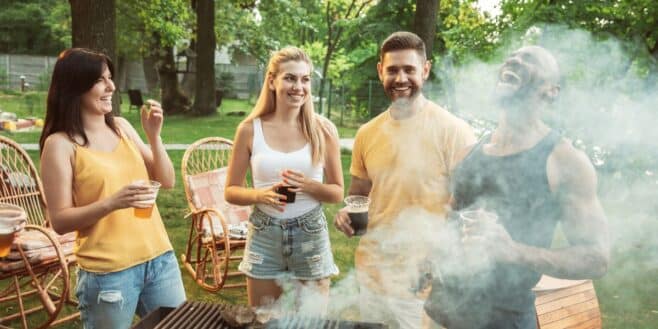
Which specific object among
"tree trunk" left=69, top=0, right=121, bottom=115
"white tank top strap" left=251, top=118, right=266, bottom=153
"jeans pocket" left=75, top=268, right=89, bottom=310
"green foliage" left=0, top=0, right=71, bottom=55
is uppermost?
"green foliage" left=0, top=0, right=71, bottom=55

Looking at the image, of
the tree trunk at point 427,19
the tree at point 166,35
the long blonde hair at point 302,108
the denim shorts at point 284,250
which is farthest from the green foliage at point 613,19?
the tree at point 166,35

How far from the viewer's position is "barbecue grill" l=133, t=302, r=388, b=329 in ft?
7.86

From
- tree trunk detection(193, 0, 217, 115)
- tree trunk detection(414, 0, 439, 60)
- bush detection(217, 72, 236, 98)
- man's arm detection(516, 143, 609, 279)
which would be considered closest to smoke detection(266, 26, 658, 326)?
tree trunk detection(414, 0, 439, 60)

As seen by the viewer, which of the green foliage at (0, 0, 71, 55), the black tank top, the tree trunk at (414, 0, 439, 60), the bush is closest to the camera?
the black tank top

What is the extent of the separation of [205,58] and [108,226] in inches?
665

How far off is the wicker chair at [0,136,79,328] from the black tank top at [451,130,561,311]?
2689 millimetres

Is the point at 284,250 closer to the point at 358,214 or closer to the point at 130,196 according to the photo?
the point at 358,214

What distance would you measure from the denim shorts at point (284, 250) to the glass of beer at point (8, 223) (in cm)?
115

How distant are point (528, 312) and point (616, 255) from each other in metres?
4.34

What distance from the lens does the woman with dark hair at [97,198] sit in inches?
97.4

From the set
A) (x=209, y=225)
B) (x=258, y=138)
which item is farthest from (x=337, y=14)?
(x=258, y=138)

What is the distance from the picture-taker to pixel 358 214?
2.71 meters

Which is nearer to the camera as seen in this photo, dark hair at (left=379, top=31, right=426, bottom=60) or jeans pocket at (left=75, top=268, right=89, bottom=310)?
jeans pocket at (left=75, top=268, right=89, bottom=310)

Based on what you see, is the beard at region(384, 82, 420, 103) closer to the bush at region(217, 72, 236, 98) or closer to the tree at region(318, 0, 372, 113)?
the tree at region(318, 0, 372, 113)
